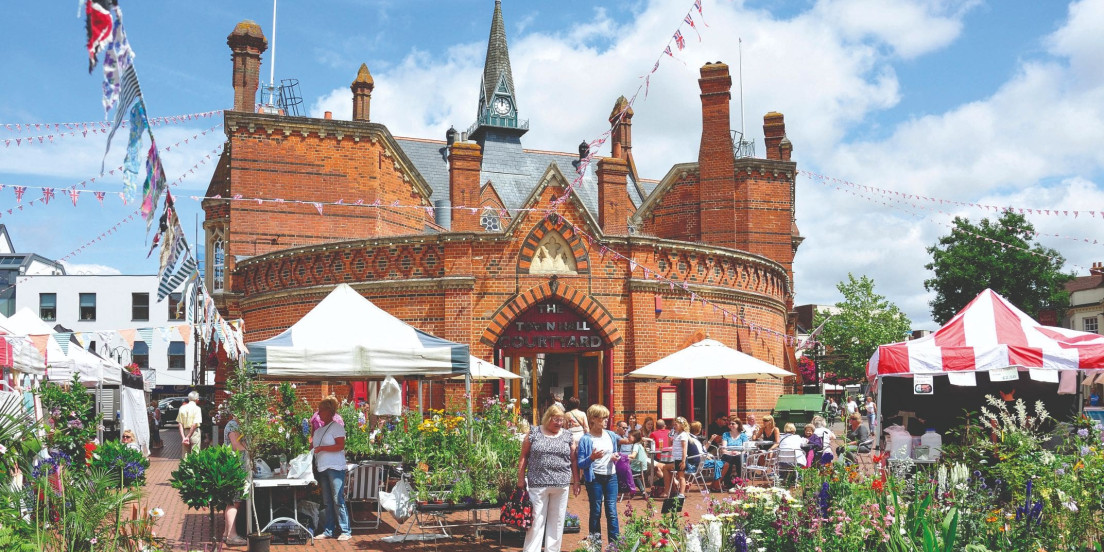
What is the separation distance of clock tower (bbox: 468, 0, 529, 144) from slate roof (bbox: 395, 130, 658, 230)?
2.05 feet

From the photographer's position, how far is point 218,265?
85.4 ft

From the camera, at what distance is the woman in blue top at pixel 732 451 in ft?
49.2

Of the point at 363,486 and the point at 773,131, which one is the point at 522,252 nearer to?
the point at 363,486

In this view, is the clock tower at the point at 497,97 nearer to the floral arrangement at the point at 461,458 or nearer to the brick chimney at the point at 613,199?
the brick chimney at the point at 613,199

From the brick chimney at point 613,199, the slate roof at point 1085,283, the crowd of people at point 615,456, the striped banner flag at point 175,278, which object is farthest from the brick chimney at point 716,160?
the slate roof at point 1085,283

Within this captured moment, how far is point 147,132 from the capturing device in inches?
256

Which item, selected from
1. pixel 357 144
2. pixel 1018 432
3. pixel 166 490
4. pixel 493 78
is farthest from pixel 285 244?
pixel 493 78

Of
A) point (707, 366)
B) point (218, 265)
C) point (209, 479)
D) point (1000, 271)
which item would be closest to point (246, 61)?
point (218, 265)

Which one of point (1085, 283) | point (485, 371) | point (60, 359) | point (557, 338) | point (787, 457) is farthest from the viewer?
point (1085, 283)

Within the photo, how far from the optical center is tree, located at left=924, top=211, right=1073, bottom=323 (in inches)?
1879

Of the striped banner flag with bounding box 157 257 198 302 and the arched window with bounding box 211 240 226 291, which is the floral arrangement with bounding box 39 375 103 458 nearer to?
the striped banner flag with bounding box 157 257 198 302

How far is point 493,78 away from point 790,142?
73.4 ft

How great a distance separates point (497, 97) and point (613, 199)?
28.3 meters

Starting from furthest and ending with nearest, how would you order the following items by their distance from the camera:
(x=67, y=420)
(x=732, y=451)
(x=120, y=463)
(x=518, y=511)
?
(x=732, y=451) → (x=67, y=420) → (x=518, y=511) → (x=120, y=463)
